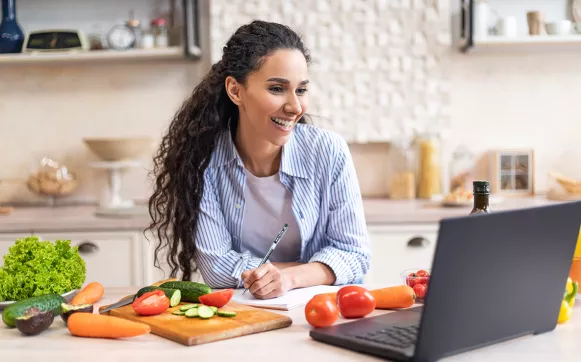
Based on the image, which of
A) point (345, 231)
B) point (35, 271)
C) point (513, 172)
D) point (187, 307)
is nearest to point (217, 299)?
point (187, 307)

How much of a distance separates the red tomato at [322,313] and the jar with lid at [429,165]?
7.70 ft

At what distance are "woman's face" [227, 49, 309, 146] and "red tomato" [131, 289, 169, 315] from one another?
2.37 feet

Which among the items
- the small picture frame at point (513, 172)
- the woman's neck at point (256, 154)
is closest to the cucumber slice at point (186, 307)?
the woman's neck at point (256, 154)

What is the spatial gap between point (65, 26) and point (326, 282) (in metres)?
2.51

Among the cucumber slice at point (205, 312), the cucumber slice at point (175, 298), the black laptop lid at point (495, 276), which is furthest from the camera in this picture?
the cucumber slice at point (175, 298)

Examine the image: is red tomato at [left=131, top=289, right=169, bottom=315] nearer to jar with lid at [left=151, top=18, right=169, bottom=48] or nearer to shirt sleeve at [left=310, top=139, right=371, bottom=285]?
shirt sleeve at [left=310, top=139, right=371, bottom=285]

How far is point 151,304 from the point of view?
1530 millimetres

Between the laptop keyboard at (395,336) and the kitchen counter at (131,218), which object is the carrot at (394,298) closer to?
the laptop keyboard at (395,336)

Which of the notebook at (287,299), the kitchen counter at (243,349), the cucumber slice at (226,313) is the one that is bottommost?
the notebook at (287,299)

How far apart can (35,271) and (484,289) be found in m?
1.01

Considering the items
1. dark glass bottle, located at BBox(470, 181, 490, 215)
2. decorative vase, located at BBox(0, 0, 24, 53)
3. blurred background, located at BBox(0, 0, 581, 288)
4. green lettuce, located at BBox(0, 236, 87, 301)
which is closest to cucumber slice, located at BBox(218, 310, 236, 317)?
green lettuce, located at BBox(0, 236, 87, 301)

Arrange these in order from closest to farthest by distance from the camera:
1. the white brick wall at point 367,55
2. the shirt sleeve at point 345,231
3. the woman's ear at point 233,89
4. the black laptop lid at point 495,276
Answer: the black laptop lid at point 495,276, the shirt sleeve at point 345,231, the woman's ear at point 233,89, the white brick wall at point 367,55

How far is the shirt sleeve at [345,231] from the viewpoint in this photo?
2.09m

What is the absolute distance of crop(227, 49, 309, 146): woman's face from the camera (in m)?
2.11
